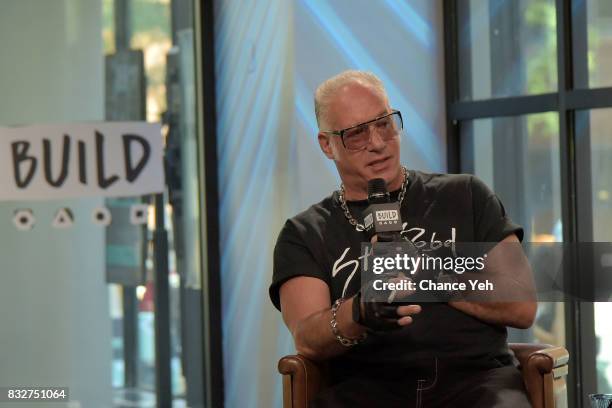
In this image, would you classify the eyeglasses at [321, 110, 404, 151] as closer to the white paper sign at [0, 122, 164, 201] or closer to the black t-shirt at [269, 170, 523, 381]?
the black t-shirt at [269, 170, 523, 381]

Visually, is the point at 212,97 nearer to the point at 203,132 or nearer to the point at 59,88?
the point at 203,132

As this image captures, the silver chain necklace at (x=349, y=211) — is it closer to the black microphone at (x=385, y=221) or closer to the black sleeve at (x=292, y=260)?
the black sleeve at (x=292, y=260)

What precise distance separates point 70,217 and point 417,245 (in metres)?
2.23

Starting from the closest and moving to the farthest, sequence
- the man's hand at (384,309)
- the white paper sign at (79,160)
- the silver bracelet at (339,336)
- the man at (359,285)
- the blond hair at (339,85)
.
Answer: the man's hand at (384,309)
the silver bracelet at (339,336)
the man at (359,285)
the blond hair at (339,85)
the white paper sign at (79,160)

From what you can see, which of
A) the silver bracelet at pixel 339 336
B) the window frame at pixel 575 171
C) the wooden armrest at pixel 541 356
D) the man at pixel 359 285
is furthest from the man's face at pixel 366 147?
the window frame at pixel 575 171

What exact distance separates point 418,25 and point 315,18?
1.70 ft

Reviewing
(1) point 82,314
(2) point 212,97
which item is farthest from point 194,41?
(1) point 82,314

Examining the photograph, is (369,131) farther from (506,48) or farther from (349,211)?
(506,48)

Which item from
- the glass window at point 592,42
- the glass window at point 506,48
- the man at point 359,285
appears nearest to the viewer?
the man at point 359,285

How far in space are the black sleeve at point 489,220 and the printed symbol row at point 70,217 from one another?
80.0 inches

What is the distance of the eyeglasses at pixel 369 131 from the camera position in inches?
104

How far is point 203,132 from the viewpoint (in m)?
4.45

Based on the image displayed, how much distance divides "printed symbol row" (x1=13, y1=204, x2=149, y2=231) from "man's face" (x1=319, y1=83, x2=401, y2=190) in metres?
1.79

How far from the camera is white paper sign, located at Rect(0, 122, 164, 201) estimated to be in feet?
13.9
